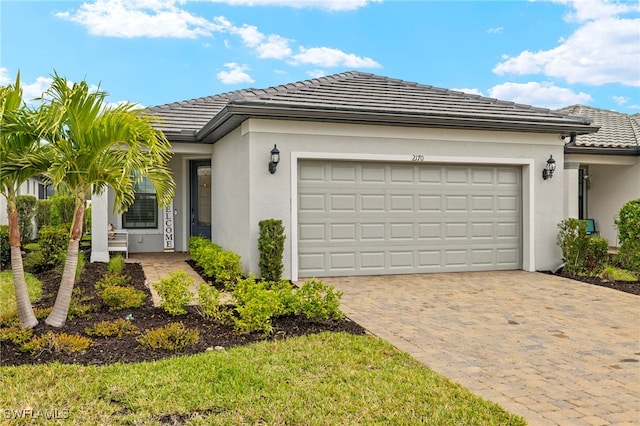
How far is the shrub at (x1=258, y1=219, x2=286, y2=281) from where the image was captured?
8.85 metres

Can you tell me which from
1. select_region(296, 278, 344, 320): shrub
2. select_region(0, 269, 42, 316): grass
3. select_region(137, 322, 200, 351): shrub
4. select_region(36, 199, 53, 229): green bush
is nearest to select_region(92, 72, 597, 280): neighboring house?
select_region(0, 269, 42, 316): grass

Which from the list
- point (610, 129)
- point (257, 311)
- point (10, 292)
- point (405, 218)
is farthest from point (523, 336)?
point (610, 129)

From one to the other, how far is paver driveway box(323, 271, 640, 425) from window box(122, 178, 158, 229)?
666 cm

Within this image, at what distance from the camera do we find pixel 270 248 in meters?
8.82

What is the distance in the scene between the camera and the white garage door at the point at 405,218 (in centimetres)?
965

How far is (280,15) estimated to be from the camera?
12.4m

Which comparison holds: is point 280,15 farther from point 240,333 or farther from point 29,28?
point 240,333

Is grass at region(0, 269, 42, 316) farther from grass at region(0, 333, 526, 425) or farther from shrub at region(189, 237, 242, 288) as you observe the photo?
shrub at region(189, 237, 242, 288)

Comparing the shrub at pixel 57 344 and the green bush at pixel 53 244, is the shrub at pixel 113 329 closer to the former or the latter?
the shrub at pixel 57 344

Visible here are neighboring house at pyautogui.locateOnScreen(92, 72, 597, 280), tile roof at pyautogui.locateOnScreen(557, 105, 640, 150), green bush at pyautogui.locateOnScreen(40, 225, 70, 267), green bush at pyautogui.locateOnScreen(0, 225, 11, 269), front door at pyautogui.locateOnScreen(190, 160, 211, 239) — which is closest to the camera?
neighboring house at pyautogui.locateOnScreen(92, 72, 597, 280)

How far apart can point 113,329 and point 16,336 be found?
2.90 feet

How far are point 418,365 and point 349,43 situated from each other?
11.4 meters

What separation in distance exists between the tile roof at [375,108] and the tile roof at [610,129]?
3989mm

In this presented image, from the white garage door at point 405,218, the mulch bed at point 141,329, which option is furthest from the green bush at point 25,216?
the white garage door at point 405,218
